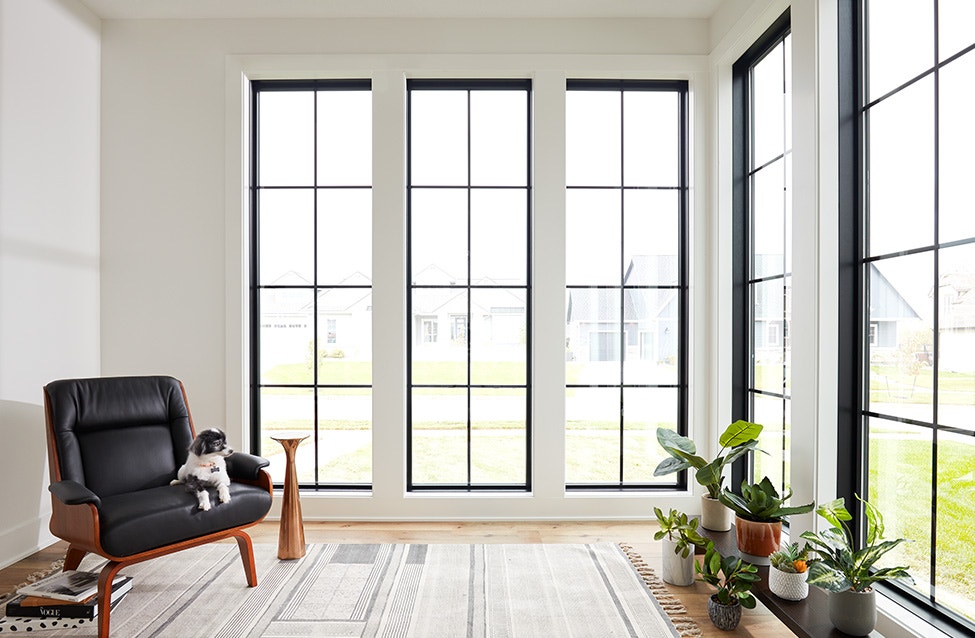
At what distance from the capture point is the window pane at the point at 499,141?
384cm

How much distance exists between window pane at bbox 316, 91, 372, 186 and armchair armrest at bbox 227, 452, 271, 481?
1.76 meters

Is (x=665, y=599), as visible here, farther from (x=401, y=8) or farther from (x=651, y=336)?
(x=401, y=8)

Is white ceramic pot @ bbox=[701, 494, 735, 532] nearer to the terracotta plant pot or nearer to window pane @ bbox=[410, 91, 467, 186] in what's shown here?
the terracotta plant pot

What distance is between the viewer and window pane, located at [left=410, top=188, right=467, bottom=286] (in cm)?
→ 384

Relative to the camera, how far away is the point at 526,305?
3844 millimetres

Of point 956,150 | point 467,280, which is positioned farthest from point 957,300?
point 467,280

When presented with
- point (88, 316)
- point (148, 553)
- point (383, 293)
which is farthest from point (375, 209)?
point (148, 553)

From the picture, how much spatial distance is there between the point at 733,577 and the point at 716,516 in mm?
494

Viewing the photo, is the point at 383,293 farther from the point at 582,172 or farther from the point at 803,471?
the point at 803,471

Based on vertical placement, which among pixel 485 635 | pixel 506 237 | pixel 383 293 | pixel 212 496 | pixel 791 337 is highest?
pixel 506 237

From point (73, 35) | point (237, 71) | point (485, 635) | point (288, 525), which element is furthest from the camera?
point (237, 71)

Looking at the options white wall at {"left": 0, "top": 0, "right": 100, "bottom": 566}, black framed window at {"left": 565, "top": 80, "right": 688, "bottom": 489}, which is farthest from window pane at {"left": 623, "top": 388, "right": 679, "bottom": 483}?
white wall at {"left": 0, "top": 0, "right": 100, "bottom": 566}

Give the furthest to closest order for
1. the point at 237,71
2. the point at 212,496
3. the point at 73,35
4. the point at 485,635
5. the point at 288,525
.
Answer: the point at 237,71 → the point at 73,35 → the point at 288,525 → the point at 212,496 → the point at 485,635

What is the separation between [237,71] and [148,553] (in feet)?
8.93
